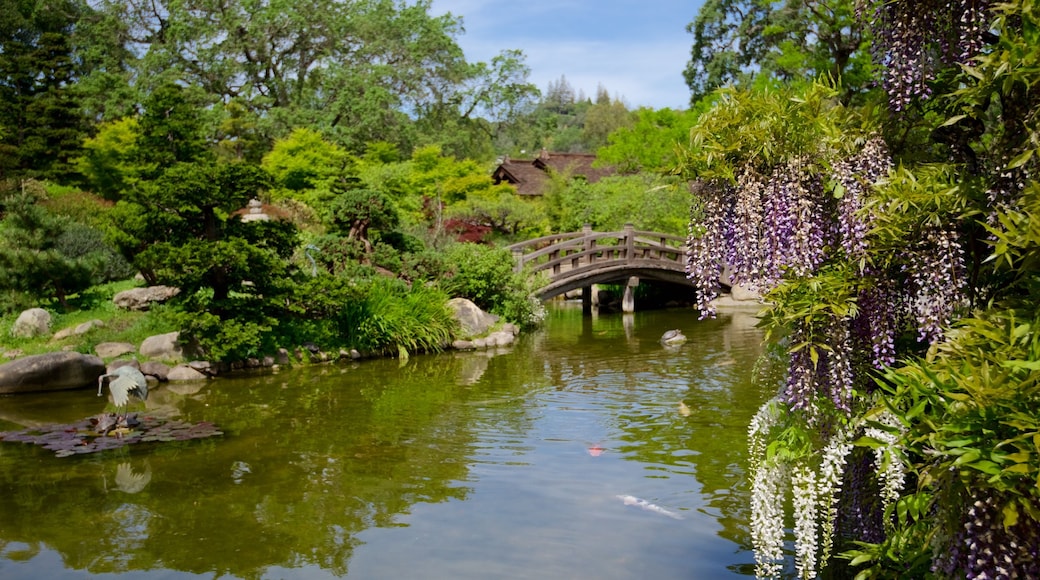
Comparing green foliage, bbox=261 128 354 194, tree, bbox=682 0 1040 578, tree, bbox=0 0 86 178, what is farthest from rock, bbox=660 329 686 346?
tree, bbox=0 0 86 178

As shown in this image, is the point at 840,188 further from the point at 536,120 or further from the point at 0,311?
the point at 536,120

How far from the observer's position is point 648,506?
820 cm

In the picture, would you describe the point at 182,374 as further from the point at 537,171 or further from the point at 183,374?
the point at 537,171

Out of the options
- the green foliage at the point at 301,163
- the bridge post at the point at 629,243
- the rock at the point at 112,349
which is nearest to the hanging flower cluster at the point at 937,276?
the rock at the point at 112,349

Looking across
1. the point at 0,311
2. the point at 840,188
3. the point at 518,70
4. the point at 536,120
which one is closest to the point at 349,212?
the point at 0,311

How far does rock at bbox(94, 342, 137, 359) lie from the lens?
14859mm

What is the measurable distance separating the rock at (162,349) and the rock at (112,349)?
0.70ft

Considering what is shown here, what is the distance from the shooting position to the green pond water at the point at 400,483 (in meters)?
7.05

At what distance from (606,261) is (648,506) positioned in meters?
16.4

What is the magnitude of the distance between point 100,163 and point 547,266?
1497 centimetres

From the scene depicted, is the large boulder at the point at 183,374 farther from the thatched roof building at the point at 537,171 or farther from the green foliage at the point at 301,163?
the thatched roof building at the point at 537,171

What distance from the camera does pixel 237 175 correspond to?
1438 cm

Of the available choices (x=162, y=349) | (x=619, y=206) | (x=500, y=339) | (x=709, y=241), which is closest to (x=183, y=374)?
(x=162, y=349)

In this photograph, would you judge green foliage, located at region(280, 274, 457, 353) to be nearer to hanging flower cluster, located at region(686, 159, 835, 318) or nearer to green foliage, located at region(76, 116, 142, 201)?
hanging flower cluster, located at region(686, 159, 835, 318)
